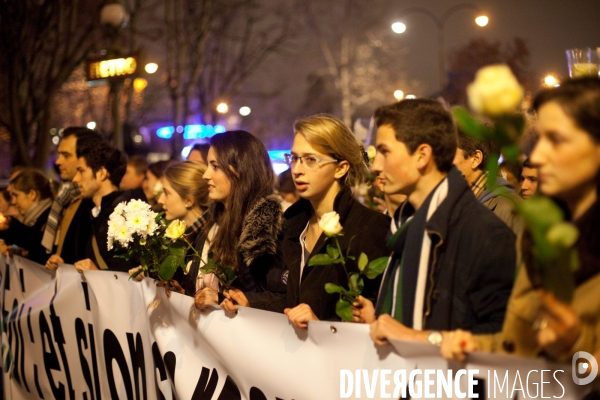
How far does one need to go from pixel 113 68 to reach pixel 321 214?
9.01m

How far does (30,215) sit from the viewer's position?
7.69 metres

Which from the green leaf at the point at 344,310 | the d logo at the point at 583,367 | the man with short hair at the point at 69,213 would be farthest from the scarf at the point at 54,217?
the d logo at the point at 583,367

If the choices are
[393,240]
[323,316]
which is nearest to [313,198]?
[323,316]

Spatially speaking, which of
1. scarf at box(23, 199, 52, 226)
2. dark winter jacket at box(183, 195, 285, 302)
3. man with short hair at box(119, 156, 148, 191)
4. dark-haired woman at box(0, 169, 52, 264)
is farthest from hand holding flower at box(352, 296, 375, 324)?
man with short hair at box(119, 156, 148, 191)

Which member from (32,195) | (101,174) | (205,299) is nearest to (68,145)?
(101,174)

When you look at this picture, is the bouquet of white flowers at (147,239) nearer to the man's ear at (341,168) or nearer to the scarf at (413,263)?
the man's ear at (341,168)

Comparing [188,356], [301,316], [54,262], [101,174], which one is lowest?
[188,356]

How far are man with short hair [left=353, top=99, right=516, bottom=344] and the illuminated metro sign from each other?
956 cm

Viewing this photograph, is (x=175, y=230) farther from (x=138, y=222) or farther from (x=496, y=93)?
(x=496, y=93)

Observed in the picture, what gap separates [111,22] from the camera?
1247cm

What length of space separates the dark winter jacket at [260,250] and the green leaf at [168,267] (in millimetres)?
383

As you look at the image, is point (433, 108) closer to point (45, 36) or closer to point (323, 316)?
point (323, 316)

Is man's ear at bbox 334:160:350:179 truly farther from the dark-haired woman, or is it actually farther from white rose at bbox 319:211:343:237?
the dark-haired woman

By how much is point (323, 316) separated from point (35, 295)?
11.4 feet
